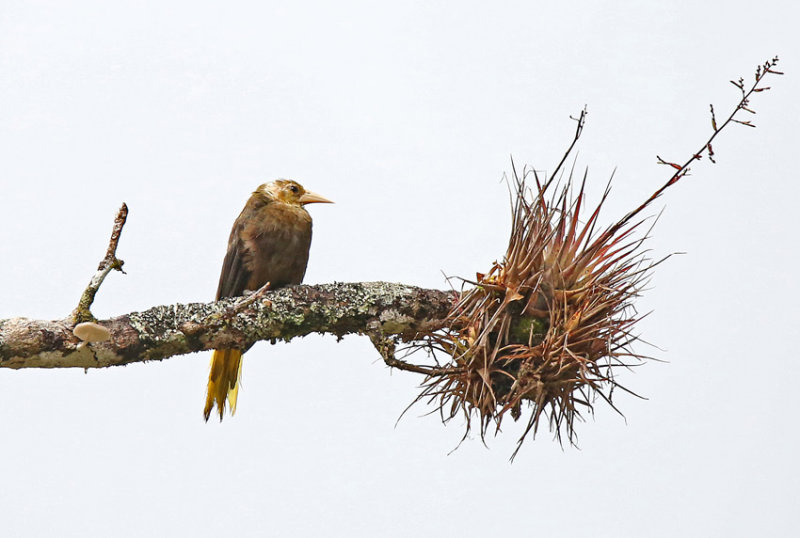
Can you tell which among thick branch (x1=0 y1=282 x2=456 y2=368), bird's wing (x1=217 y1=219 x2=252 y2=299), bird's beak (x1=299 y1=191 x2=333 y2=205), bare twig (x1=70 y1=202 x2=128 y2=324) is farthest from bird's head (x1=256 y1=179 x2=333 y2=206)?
bare twig (x1=70 y1=202 x2=128 y2=324)

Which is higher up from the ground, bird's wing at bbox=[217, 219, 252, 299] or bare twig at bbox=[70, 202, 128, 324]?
bird's wing at bbox=[217, 219, 252, 299]

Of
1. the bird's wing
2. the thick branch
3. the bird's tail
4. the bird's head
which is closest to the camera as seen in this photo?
the thick branch

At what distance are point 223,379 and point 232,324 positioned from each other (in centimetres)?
52

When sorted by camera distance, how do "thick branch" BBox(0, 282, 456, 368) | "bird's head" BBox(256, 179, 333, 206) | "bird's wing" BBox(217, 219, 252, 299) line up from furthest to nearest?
"bird's head" BBox(256, 179, 333, 206) → "bird's wing" BBox(217, 219, 252, 299) → "thick branch" BBox(0, 282, 456, 368)

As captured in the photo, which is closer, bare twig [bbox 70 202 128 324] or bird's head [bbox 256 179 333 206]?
bare twig [bbox 70 202 128 324]

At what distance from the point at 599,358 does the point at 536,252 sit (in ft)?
1.19

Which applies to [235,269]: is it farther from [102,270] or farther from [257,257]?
[102,270]

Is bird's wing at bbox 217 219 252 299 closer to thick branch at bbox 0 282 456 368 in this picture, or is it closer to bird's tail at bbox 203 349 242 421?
bird's tail at bbox 203 349 242 421

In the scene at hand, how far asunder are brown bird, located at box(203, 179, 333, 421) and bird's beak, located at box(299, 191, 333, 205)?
0.12 meters

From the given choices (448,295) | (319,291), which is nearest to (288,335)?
(319,291)

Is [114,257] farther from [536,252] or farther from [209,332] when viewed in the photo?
[536,252]

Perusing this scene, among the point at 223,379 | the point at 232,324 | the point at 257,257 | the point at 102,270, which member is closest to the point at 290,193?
the point at 257,257

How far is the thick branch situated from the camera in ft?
8.52

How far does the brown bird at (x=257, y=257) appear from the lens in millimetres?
3254
